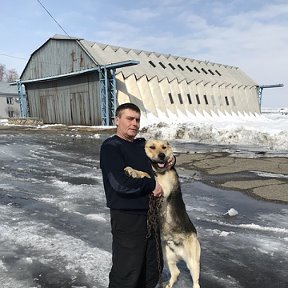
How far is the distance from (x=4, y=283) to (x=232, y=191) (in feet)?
18.5

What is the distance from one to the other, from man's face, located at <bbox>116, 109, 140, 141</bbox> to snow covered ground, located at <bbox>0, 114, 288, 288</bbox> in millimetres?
1793

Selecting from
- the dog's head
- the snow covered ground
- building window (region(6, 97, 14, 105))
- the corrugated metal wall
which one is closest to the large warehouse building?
the corrugated metal wall

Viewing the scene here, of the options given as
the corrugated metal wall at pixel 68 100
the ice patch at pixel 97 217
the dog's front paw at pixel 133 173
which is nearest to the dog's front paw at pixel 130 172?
the dog's front paw at pixel 133 173

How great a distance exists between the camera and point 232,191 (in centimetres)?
785

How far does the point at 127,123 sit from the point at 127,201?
65 centimetres

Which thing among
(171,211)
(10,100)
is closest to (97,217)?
(171,211)

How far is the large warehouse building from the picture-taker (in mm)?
26422

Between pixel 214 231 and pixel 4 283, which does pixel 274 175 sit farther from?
pixel 4 283

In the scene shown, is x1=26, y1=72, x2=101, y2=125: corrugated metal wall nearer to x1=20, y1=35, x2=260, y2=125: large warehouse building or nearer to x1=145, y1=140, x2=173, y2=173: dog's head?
x1=20, y1=35, x2=260, y2=125: large warehouse building

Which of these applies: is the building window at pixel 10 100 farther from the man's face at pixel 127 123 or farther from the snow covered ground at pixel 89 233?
the man's face at pixel 127 123

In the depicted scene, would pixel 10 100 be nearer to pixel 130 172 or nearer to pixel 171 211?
pixel 171 211

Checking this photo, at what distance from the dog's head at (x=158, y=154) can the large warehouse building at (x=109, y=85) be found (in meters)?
20.7

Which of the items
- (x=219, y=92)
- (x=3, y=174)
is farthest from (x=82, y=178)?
(x=219, y=92)

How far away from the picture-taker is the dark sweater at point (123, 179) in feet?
8.48
